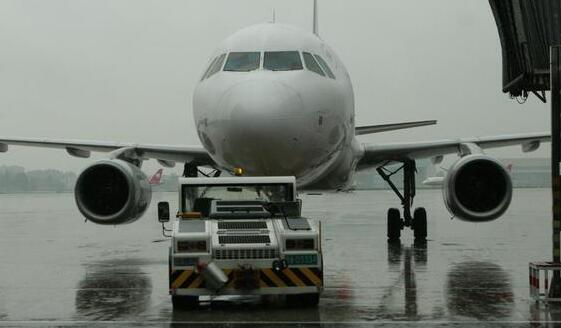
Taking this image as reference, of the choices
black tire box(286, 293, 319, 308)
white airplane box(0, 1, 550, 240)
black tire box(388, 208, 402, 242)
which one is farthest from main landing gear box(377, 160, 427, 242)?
black tire box(286, 293, 319, 308)

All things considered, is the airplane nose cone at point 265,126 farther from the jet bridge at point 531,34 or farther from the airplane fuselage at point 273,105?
the jet bridge at point 531,34

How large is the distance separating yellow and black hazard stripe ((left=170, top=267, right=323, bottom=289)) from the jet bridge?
4353 millimetres

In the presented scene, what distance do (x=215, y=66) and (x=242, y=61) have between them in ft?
1.93

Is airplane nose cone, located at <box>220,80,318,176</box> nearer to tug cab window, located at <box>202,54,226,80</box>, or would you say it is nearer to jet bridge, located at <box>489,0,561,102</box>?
tug cab window, located at <box>202,54,226,80</box>

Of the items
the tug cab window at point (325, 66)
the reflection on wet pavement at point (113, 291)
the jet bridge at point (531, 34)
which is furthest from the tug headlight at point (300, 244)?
the tug cab window at point (325, 66)

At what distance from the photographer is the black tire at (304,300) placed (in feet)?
31.2

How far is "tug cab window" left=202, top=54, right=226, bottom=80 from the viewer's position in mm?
13949

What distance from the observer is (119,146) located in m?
18.2

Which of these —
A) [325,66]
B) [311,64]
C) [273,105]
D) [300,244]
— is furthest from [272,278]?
[325,66]

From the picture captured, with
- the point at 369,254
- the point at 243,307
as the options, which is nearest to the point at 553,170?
the point at 243,307

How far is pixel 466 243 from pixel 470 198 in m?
4.13

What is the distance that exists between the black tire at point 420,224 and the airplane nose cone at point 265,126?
633cm

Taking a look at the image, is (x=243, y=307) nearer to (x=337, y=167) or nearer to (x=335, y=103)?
(x=335, y=103)

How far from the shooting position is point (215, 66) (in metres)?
14.1
